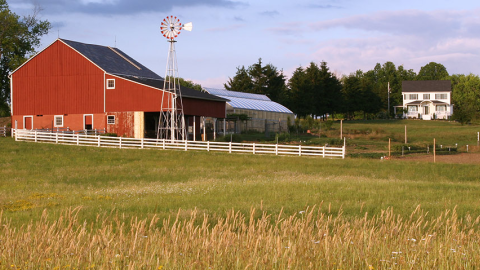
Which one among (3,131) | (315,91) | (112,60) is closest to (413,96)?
(315,91)

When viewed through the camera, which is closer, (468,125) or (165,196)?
(165,196)

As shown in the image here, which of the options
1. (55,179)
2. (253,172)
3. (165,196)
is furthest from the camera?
(253,172)

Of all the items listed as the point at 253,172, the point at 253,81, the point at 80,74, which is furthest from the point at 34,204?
the point at 253,81

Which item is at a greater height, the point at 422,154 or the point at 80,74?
the point at 80,74

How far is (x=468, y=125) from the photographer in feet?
246

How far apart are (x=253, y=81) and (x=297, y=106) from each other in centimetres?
1202

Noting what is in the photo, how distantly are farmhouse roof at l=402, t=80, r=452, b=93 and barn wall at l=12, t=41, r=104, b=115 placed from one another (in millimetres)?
82494

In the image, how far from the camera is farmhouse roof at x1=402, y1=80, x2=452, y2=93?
11162 cm

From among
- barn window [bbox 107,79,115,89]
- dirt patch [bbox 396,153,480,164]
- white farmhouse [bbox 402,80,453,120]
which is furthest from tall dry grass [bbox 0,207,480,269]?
white farmhouse [bbox 402,80,453,120]

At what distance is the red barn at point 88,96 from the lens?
45.2 meters

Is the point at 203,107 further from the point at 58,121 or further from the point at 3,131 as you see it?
the point at 3,131

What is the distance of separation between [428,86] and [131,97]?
84.9m

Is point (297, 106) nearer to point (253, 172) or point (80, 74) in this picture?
point (80, 74)

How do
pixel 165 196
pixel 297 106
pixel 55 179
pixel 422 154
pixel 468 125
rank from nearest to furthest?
1. pixel 165 196
2. pixel 55 179
3. pixel 422 154
4. pixel 468 125
5. pixel 297 106
